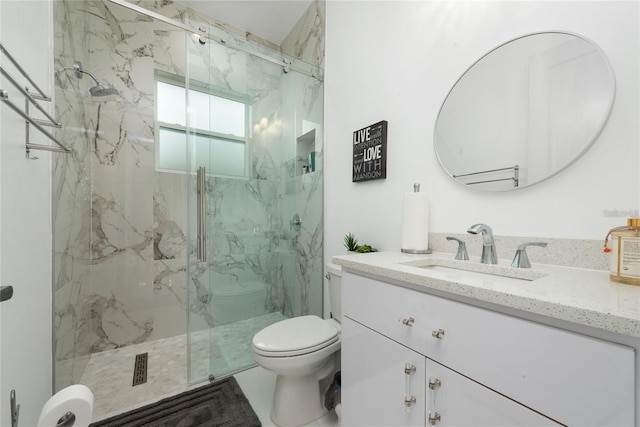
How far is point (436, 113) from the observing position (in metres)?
1.21

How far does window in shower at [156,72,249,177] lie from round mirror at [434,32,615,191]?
139 cm

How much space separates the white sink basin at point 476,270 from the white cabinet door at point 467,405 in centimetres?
26

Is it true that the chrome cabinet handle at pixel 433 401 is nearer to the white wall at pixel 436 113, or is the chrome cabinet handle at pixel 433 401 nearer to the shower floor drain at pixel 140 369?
the white wall at pixel 436 113

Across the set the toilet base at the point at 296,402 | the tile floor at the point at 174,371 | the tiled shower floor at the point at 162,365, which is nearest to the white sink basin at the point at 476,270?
the toilet base at the point at 296,402

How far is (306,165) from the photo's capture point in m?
2.16

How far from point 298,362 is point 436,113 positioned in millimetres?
1350

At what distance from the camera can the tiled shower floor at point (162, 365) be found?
1458mm

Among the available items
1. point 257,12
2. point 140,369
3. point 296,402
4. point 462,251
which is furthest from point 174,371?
point 257,12

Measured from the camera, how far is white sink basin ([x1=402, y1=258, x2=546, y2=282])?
2.60 ft

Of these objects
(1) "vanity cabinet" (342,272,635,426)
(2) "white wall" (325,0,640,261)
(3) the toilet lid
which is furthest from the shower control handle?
(1) "vanity cabinet" (342,272,635,426)

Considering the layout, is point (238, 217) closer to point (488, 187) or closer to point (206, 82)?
point (206, 82)

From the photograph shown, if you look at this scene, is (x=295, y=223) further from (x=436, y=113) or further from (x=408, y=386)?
(x=408, y=386)

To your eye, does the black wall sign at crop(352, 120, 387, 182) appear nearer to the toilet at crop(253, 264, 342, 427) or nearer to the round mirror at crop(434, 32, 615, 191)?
the round mirror at crop(434, 32, 615, 191)

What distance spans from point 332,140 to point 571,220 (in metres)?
1.44
